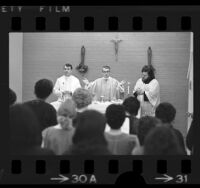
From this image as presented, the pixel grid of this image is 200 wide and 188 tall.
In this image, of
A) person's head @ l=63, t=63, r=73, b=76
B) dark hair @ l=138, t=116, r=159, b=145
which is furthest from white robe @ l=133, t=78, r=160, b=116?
dark hair @ l=138, t=116, r=159, b=145

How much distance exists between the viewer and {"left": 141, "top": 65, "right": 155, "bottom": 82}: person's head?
7017 millimetres

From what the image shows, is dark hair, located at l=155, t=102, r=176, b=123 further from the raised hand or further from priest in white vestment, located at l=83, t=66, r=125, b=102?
the raised hand

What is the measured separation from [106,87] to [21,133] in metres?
2.99

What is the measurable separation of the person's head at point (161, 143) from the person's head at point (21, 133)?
87 centimetres

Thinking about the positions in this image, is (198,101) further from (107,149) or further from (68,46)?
(68,46)

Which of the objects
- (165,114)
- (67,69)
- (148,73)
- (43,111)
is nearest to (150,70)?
(148,73)

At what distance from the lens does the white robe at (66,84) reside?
653 centimetres

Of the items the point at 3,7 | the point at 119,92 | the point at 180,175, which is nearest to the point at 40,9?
the point at 3,7

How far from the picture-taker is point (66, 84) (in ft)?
22.4

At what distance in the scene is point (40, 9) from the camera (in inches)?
157

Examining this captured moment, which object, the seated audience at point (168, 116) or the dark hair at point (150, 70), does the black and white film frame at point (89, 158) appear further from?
the dark hair at point (150, 70)

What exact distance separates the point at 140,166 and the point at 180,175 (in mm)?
323

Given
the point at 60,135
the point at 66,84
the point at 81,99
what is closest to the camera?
the point at 60,135

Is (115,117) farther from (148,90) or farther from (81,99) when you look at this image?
(148,90)
